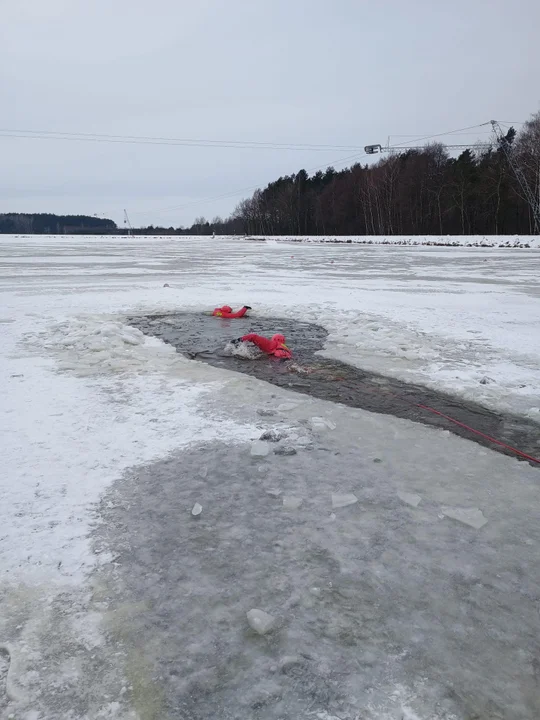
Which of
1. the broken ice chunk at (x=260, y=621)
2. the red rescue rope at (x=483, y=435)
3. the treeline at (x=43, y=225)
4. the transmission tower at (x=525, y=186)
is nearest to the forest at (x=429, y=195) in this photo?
the transmission tower at (x=525, y=186)

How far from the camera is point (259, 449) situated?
3188 mm

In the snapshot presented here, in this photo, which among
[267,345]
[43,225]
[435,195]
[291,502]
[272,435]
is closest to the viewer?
[291,502]

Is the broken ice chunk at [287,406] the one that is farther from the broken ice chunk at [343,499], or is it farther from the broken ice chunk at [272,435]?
the broken ice chunk at [343,499]

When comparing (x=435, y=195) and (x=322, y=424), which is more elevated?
(x=435, y=195)

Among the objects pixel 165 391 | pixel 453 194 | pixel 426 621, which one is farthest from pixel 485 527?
pixel 453 194

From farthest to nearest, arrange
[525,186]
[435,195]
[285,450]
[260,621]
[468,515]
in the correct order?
[435,195] → [525,186] → [285,450] → [468,515] → [260,621]

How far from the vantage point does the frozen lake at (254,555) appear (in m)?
1.50

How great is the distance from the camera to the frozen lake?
4.91 feet

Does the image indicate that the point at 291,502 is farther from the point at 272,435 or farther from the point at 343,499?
the point at 272,435

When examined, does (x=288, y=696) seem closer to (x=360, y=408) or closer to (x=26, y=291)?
(x=360, y=408)

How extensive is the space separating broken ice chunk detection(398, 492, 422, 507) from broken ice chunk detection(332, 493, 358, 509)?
257 millimetres

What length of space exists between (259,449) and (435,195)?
6227 cm

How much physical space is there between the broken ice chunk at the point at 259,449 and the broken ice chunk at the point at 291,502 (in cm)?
55

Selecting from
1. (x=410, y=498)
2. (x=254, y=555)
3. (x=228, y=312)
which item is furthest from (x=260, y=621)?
(x=228, y=312)
